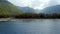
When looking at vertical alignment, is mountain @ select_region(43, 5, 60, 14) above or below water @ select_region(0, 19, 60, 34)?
above

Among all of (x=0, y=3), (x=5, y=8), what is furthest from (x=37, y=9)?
(x=0, y=3)

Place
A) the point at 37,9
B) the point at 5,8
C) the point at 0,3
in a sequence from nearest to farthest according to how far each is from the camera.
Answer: the point at 37,9
the point at 5,8
the point at 0,3

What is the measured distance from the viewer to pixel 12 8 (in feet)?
147

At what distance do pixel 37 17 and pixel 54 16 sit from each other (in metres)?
2.94

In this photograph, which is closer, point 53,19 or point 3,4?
point 53,19

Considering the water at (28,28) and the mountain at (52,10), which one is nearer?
the water at (28,28)

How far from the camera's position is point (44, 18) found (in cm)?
2902

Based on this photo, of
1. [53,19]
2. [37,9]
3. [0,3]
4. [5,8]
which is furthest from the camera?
[0,3]

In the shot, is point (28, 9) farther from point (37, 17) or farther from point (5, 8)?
point (37, 17)

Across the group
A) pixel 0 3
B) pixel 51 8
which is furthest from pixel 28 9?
pixel 0 3

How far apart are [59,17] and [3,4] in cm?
2229

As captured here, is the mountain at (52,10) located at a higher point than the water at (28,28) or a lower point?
higher

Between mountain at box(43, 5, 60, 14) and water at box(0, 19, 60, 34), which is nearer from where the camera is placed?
water at box(0, 19, 60, 34)

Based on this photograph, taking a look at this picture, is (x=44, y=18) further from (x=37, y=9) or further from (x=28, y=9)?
(x=28, y=9)
